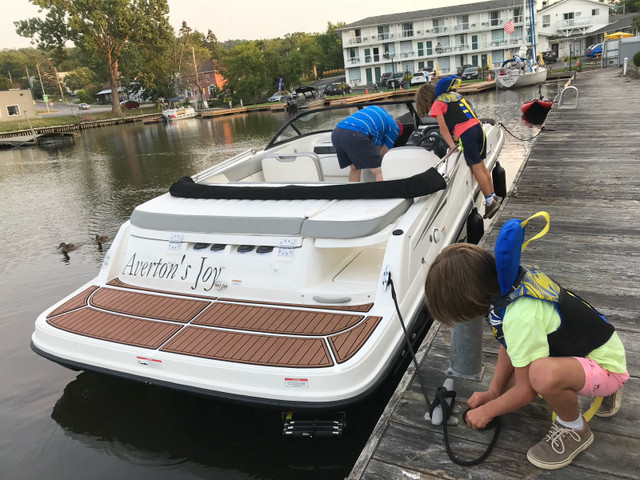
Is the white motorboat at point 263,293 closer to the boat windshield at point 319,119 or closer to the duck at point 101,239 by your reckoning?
the boat windshield at point 319,119

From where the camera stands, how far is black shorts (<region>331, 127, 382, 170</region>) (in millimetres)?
5008

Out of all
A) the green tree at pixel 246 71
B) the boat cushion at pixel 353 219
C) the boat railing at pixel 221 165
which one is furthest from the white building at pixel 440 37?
the boat cushion at pixel 353 219

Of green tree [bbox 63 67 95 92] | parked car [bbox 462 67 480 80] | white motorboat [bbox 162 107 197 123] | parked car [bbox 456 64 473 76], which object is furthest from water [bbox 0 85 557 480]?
green tree [bbox 63 67 95 92]

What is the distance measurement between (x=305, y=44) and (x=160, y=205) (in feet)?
Result: 256

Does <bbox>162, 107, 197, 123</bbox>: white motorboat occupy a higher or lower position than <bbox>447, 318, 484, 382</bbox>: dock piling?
higher

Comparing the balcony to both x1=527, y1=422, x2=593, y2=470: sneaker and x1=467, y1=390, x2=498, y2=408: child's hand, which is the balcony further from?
x1=527, y1=422, x2=593, y2=470: sneaker

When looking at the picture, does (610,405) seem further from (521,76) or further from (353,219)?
(521,76)

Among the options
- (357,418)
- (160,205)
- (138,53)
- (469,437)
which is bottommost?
(357,418)

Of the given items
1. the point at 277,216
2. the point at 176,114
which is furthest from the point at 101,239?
the point at 176,114

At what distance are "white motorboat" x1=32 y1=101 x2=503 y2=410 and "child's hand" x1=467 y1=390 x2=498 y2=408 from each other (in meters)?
0.61

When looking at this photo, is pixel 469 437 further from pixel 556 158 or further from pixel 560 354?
pixel 556 158

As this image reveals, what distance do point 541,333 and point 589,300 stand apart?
1.94 m

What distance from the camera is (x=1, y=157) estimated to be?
28.3 m

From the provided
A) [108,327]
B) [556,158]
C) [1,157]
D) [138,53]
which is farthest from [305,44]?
[108,327]
